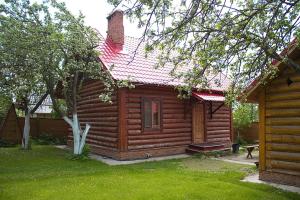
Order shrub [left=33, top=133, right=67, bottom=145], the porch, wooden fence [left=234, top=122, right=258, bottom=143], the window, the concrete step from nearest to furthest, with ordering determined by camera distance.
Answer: the window < the concrete step < the porch < shrub [left=33, top=133, right=67, bottom=145] < wooden fence [left=234, top=122, right=258, bottom=143]

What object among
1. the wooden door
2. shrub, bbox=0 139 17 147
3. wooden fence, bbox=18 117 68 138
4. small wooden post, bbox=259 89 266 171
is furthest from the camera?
wooden fence, bbox=18 117 68 138

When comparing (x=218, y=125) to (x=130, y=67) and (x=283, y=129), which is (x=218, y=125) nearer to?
(x=130, y=67)

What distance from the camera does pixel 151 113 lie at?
15.9m

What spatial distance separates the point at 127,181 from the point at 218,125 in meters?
9.80

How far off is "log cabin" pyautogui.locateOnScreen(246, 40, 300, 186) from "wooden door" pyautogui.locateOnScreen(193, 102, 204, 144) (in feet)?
22.6

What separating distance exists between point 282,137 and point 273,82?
157 centimetres

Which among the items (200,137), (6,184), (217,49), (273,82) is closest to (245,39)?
(217,49)

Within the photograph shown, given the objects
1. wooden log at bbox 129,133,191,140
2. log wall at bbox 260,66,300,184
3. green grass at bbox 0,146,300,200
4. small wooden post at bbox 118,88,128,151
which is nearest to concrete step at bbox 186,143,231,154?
wooden log at bbox 129,133,191,140

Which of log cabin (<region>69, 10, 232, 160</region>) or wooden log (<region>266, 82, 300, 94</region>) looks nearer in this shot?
wooden log (<region>266, 82, 300, 94</region>)

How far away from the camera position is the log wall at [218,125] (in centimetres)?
1816

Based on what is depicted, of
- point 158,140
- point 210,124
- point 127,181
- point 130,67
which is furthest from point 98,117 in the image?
point 127,181

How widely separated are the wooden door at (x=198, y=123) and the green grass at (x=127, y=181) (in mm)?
3383

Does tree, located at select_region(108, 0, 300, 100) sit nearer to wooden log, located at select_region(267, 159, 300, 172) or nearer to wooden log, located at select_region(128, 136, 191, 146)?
wooden log, located at select_region(267, 159, 300, 172)

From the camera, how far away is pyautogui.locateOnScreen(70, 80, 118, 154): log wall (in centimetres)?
1519
